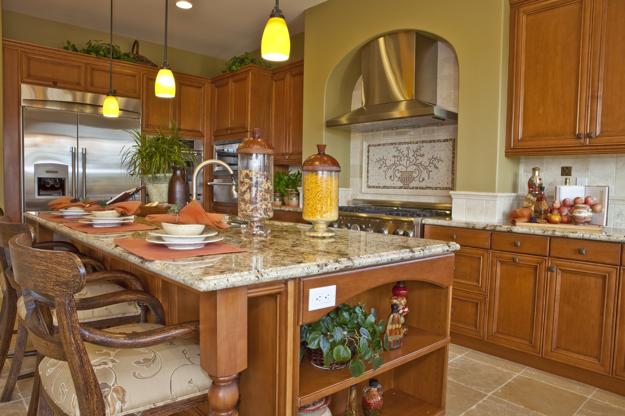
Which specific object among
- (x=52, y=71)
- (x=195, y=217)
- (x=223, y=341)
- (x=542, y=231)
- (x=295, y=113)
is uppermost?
(x=52, y=71)

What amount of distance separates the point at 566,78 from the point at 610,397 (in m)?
1.95

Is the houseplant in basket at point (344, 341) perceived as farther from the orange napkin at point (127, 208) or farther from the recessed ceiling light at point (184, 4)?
the recessed ceiling light at point (184, 4)

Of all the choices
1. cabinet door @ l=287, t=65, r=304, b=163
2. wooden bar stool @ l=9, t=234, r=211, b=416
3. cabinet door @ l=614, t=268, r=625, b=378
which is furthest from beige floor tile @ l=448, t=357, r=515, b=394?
cabinet door @ l=287, t=65, r=304, b=163

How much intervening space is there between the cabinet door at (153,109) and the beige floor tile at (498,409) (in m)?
4.53

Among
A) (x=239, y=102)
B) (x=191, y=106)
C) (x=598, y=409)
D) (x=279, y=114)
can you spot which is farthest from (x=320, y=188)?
(x=191, y=106)

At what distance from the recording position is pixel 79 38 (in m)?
5.34

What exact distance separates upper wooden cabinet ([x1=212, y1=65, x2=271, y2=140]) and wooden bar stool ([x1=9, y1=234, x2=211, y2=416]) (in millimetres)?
4093

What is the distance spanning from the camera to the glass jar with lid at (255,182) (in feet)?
5.91

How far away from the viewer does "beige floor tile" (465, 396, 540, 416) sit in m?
2.18

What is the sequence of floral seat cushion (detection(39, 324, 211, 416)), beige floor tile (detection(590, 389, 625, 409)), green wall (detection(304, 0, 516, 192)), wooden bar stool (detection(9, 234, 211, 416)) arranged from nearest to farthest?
wooden bar stool (detection(9, 234, 211, 416)) < floral seat cushion (detection(39, 324, 211, 416)) < beige floor tile (detection(590, 389, 625, 409)) < green wall (detection(304, 0, 516, 192))

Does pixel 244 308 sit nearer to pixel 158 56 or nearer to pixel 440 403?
pixel 440 403

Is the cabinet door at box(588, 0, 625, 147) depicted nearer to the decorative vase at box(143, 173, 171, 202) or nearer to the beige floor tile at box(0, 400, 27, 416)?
the decorative vase at box(143, 173, 171, 202)

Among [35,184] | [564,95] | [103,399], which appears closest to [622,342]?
[564,95]

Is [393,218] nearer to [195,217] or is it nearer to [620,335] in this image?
[620,335]
